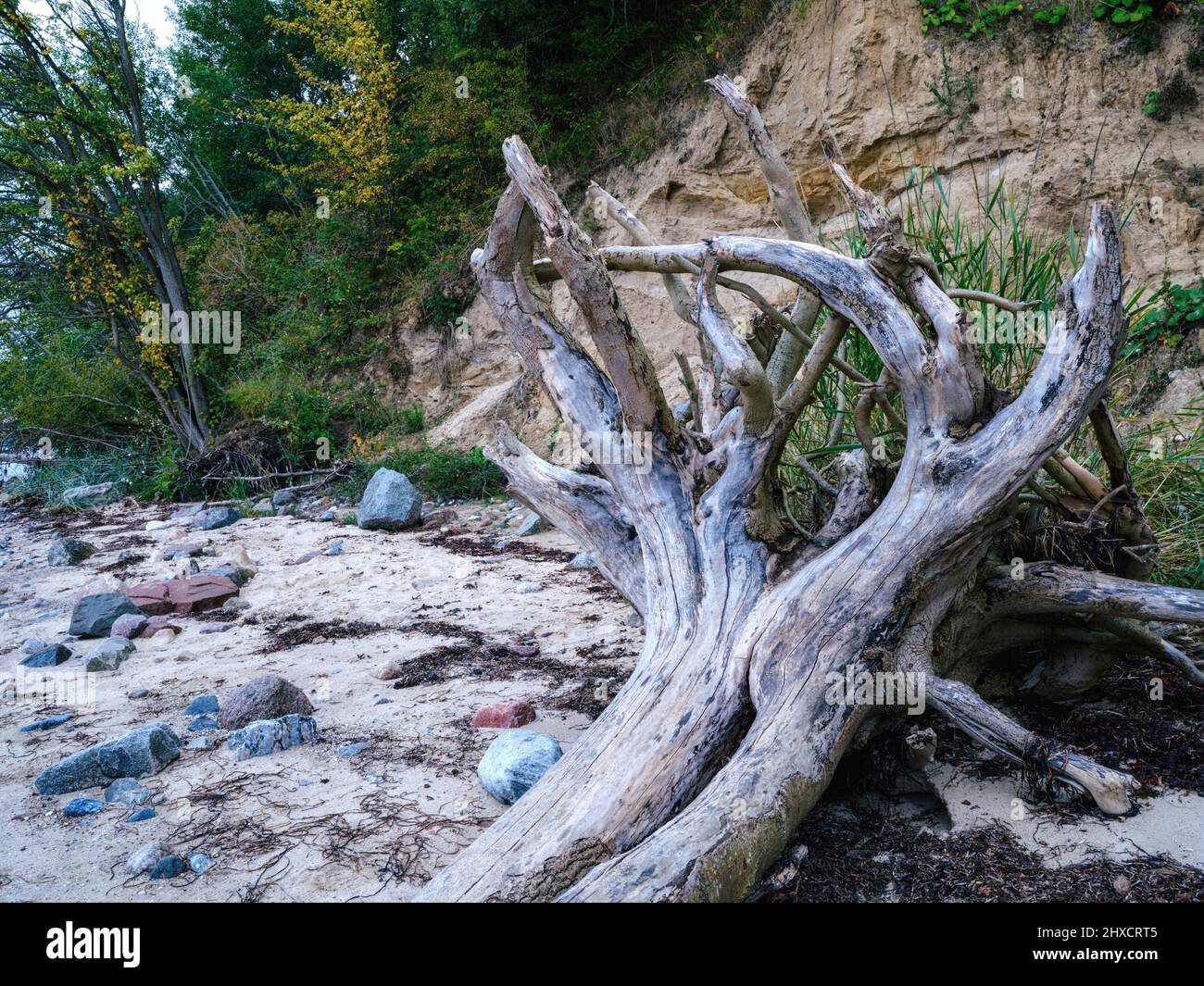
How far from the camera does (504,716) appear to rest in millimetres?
2986

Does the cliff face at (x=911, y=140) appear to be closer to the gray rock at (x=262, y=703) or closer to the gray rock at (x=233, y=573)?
the gray rock at (x=233, y=573)

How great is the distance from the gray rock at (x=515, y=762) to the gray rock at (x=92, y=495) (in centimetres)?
948

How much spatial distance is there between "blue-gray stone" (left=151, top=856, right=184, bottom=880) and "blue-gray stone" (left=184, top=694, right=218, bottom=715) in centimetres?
116

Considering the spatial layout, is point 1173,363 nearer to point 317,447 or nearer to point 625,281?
point 625,281

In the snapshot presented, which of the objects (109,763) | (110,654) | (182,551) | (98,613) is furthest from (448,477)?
(109,763)

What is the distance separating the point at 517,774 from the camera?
241 cm

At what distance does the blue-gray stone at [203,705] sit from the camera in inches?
126

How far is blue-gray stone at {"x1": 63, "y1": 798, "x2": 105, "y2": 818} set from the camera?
7.97 ft

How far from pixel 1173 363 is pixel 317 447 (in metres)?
8.95

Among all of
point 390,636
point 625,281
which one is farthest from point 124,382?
point 390,636

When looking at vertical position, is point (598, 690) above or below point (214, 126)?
below

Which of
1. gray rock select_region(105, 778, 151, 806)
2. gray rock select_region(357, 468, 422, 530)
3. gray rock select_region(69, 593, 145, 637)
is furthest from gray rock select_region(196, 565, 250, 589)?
gray rock select_region(105, 778, 151, 806)

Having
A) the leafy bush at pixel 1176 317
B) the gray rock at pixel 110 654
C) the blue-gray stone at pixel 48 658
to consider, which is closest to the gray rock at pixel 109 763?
the gray rock at pixel 110 654
